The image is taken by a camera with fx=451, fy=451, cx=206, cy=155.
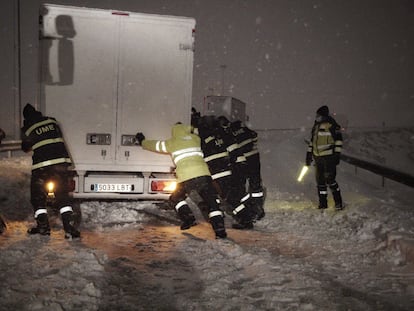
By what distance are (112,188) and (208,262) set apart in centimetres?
Answer: 300

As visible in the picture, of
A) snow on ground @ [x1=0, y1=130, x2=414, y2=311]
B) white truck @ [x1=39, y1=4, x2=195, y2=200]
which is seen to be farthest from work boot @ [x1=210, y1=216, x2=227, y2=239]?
white truck @ [x1=39, y1=4, x2=195, y2=200]

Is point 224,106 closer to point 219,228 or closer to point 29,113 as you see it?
point 219,228

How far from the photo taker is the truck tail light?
8234 millimetres

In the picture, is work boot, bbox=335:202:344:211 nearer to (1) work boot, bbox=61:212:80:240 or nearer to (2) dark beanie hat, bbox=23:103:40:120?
(1) work boot, bbox=61:212:80:240

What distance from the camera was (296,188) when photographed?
1373 centimetres

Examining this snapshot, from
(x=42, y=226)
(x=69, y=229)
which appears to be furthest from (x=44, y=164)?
(x=69, y=229)

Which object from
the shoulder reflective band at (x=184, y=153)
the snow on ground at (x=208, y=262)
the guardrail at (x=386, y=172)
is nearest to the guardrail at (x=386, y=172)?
the guardrail at (x=386, y=172)

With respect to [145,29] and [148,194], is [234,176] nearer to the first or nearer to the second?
[148,194]

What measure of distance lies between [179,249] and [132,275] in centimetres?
131

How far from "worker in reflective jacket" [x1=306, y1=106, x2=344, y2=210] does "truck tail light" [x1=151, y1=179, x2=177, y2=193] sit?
3197mm

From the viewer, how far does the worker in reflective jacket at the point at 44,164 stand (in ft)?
22.5

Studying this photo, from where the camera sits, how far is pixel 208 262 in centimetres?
571

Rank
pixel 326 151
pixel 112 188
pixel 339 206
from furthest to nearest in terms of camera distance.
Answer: pixel 326 151 < pixel 339 206 < pixel 112 188

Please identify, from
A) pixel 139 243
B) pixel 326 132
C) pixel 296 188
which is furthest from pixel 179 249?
pixel 296 188
